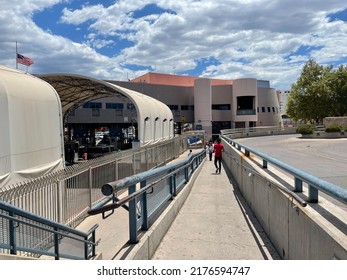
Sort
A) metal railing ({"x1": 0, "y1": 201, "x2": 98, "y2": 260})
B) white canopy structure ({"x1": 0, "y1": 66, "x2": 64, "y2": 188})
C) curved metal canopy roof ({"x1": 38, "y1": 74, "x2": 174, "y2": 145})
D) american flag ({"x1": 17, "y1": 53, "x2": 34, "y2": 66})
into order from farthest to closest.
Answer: curved metal canopy roof ({"x1": 38, "y1": 74, "x2": 174, "y2": 145}) → american flag ({"x1": 17, "y1": 53, "x2": 34, "y2": 66}) → white canopy structure ({"x1": 0, "y1": 66, "x2": 64, "y2": 188}) → metal railing ({"x1": 0, "y1": 201, "x2": 98, "y2": 260})

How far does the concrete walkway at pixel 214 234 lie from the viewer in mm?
5641

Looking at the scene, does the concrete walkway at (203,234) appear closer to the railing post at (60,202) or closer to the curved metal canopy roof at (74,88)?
the railing post at (60,202)

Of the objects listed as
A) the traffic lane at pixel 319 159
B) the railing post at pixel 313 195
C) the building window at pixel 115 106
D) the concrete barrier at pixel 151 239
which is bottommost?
the traffic lane at pixel 319 159

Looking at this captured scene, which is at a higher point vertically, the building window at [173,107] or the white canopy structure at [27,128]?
the building window at [173,107]

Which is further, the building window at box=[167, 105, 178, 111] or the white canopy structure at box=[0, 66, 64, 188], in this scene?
the building window at box=[167, 105, 178, 111]

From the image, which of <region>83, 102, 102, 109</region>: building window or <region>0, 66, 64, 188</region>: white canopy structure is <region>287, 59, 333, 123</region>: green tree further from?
<region>0, 66, 64, 188</region>: white canopy structure

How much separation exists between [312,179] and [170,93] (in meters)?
63.7

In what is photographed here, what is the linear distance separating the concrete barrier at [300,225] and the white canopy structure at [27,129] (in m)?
6.80

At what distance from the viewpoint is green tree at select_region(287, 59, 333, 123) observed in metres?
62.8

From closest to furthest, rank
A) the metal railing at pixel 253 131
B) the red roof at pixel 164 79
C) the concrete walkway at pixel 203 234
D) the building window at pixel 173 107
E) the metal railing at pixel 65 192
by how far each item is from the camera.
Answer: the concrete walkway at pixel 203 234 < the metal railing at pixel 65 192 < the metal railing at pixel 253 131 < the building window at pixel 173 107 < the red roof at pixel 164 79

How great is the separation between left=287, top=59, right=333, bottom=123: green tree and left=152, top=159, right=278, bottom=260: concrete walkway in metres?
59.1

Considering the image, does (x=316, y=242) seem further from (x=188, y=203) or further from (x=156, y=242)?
(x=188, y=203)

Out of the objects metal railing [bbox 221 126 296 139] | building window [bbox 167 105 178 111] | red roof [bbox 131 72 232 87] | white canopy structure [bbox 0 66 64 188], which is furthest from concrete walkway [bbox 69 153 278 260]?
red roof [bbox 131 72 232 87]

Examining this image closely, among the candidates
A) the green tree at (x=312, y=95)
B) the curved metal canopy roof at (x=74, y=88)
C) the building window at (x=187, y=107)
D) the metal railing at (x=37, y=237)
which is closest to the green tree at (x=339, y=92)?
the green tree at (x=312, y=95)
